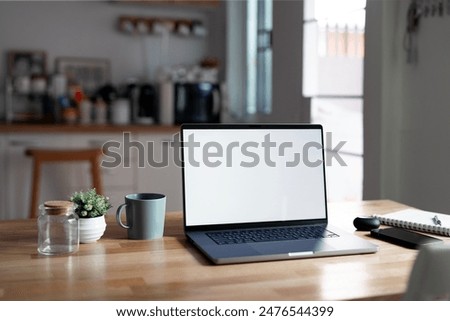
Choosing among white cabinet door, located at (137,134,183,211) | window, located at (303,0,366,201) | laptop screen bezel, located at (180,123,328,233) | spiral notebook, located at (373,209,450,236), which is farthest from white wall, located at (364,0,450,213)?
white cabinet door, located at (137,134,183,211)

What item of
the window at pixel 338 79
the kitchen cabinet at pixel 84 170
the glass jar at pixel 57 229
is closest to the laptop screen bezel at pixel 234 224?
the glass jar at pixel 57 229

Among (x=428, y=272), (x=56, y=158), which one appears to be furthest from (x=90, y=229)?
(x=56, y=158)

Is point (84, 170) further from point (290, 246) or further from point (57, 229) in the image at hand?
point (290, 246)

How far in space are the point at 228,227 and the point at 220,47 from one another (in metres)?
3.23

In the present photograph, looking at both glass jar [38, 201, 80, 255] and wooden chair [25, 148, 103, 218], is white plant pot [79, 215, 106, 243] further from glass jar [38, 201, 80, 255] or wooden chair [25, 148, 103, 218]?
wooden chair [25, 148, 103, 218]

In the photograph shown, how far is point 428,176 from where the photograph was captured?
2420mm

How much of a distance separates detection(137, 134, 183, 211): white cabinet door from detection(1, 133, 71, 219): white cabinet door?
0.50 meters

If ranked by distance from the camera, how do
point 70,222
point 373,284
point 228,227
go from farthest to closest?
point 228,227
point 70,222
point 373,284

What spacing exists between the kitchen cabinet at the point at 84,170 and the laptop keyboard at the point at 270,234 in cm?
222

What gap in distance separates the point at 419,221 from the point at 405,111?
117 centimetres

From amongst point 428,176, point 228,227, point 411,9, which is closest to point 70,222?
→ point 228,227

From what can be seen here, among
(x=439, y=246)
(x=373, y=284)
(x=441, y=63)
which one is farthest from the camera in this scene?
(x=441, y=63)

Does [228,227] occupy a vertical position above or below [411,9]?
below
